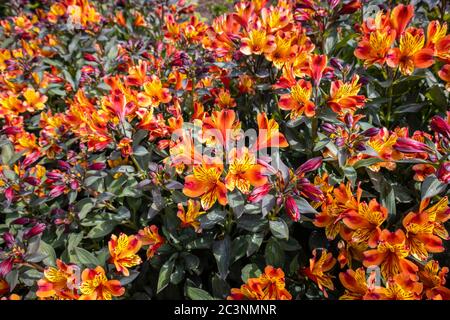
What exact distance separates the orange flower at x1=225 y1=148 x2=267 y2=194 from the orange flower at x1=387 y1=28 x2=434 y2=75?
75 centimetres

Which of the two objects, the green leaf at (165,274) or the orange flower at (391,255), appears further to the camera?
the green leaf at (165,274)

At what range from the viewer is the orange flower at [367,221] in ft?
4.49

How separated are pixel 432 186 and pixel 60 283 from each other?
143cm

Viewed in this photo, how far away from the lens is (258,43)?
5.83ft

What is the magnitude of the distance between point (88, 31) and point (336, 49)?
1779 mm

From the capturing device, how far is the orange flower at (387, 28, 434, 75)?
160cm

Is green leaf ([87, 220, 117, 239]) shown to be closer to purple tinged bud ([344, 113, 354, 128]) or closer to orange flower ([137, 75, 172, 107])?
orange flower ([137, 75, 172, 107])

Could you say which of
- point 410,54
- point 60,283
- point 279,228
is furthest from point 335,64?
point 60,283

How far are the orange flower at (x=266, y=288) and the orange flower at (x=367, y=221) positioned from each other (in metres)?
0.30

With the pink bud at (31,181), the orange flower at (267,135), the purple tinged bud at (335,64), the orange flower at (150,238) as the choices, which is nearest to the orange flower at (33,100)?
the pink bud at (31,181)

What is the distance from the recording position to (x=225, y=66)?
6.36 ft

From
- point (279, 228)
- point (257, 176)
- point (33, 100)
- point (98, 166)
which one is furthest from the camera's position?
point (33, 100)

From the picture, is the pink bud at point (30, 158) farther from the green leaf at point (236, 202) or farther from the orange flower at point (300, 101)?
the orange flower at point (300, 101)

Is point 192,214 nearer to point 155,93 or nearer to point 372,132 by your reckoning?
point 155,93
